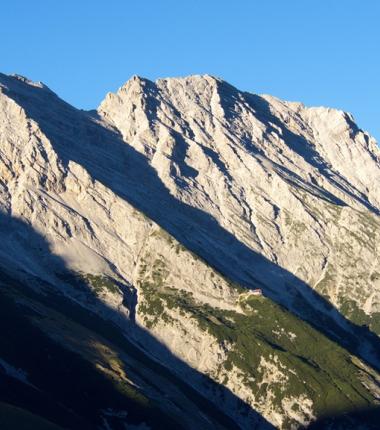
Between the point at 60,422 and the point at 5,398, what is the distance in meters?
14.1

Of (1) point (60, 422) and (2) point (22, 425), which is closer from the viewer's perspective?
(2) point (22, 425)

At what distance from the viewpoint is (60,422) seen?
199750 mm

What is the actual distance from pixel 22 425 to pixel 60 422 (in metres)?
24.7

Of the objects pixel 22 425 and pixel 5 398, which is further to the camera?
pixel 5 398

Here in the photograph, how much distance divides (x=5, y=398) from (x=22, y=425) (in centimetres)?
2341

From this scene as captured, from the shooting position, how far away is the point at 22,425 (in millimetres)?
176000

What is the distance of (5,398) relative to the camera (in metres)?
198
